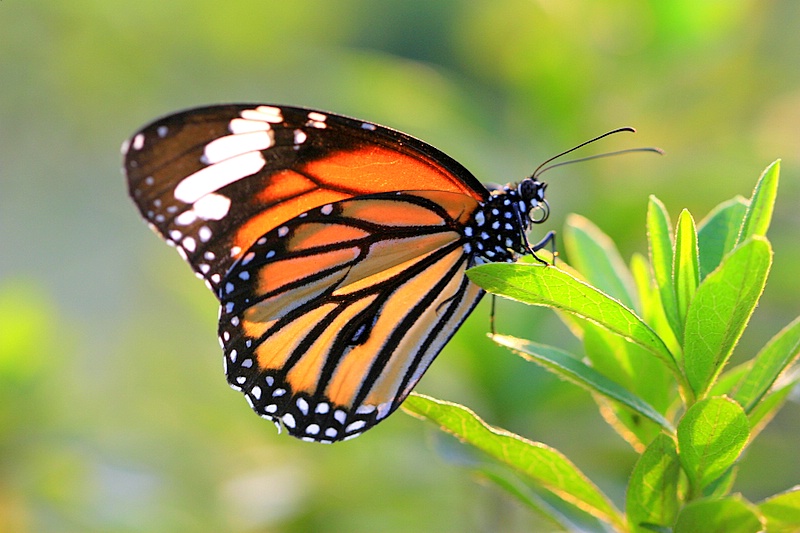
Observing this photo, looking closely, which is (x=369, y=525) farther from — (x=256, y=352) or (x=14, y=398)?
(x=14, y=398)

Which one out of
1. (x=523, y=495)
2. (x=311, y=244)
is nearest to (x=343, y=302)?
(x=311, y=244)

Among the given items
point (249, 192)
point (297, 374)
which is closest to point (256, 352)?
point (297, 374)

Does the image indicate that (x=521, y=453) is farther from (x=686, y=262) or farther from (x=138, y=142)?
(x=138, y=142)

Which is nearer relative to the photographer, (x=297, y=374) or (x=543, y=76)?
(x=297, y=374)

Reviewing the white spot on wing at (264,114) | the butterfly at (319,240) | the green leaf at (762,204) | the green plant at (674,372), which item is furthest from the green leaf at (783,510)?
the white spot on wing at (264,114)

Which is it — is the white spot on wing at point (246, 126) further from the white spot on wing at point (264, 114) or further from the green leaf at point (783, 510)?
the green leaf at point (783, 510)
